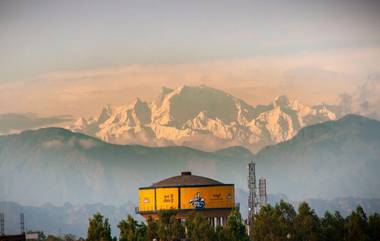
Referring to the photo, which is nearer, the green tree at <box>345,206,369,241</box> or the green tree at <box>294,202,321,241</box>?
the green tree at <box>345,206,369,241</box>

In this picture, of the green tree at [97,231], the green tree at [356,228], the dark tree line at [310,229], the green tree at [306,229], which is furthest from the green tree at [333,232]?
the green tree at [97,231]

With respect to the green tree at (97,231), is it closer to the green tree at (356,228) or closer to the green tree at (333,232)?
the green tree at (333,232)

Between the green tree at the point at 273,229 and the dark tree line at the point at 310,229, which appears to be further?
the green tree at the point at 273,229

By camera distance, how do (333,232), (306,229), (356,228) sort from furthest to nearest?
1. (333,232)
2. (306,229)
3. (356,228)

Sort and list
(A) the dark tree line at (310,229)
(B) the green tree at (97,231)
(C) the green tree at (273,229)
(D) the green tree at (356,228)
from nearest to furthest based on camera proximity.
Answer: (D) the green tree at (356,228), (B) the green tree at (97,231), (A) the dark tree line at (310,229), (C) the green tree at (273,229)

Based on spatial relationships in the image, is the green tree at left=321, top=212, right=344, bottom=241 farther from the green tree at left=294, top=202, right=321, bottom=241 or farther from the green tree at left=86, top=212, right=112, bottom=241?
the green tree at left=86, top=212, right=112, bottom=241

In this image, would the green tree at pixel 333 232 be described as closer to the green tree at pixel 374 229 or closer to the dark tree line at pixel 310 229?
the dark tree line at pixel 310 229

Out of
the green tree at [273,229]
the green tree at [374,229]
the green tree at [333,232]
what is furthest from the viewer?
the green tree at [333,232]

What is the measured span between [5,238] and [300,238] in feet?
135

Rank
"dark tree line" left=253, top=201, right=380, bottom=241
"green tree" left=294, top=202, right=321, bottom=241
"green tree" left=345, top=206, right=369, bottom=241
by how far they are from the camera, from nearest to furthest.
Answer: "green tree" left=345, top=206, right=369, bottom=241
"dark tree line" left=253, top=201, right=380, bottom=241
"green tree" left=294, top=202, right=321, bottom=241

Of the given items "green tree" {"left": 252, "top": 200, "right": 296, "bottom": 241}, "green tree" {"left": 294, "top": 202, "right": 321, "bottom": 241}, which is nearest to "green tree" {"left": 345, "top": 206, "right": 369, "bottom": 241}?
"green tree" {"left": 294, "top": 202, "right": 321, "bottom": 241}

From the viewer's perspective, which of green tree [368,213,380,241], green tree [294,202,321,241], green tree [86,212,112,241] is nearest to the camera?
green tree [86,212,112,241]

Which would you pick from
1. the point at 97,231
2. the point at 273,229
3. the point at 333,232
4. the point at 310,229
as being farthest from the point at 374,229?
the point at 97,231

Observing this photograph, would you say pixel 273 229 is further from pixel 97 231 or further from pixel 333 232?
pixel 97 231
